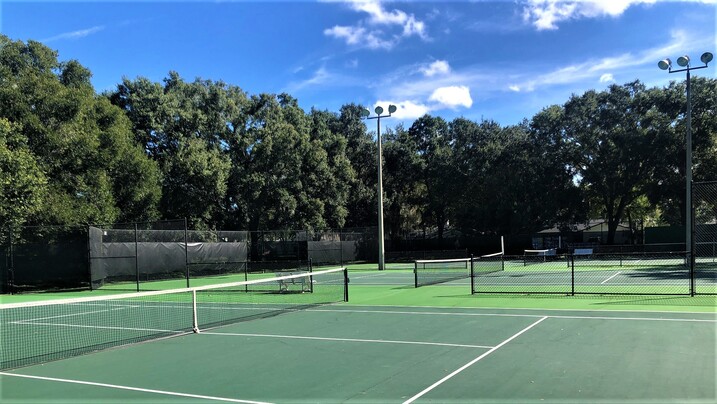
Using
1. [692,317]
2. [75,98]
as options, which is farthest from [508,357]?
[75,98]

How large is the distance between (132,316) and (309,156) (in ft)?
107

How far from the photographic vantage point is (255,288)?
21.0m

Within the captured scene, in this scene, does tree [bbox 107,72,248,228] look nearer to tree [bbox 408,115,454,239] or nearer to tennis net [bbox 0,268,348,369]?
tennis net [bbox 0,268,348,369]

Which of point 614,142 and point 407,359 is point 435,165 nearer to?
point 614,142

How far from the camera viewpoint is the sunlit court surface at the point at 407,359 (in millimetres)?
6180

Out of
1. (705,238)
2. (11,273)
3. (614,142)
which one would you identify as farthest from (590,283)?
(614,142)

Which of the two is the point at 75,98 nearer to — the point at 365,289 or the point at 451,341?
the point at 365,289

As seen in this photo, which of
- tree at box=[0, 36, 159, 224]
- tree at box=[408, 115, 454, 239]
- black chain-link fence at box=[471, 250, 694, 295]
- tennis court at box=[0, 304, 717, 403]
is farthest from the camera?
tree at box=[408, 115, 454, 239]

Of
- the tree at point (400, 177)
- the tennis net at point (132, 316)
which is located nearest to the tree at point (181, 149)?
the tennis net at point (132, 316)

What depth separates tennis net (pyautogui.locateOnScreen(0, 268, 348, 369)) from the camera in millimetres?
9680

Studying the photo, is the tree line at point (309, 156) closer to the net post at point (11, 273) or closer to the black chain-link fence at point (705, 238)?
the net post at point (11, 273)

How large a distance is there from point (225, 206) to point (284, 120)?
9.50 meters

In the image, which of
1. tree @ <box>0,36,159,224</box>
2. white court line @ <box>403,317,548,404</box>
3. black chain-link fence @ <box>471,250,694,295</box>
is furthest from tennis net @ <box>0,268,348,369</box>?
tree @ <box>0,36,159,224</box>

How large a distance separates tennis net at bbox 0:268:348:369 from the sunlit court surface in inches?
8.6
